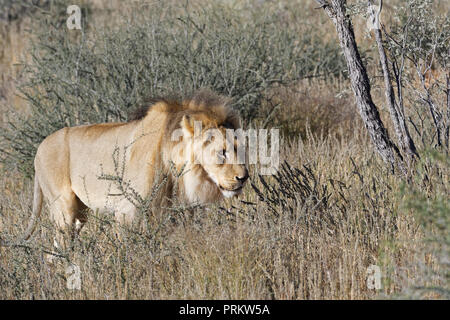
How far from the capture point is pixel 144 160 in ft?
17.5

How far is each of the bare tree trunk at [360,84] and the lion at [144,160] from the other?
103 centimetres

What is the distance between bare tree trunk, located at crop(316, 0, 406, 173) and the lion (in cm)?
103

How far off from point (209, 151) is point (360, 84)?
56.1 inches

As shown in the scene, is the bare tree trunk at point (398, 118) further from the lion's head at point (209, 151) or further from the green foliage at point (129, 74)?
the green foliage at point (129, 74)

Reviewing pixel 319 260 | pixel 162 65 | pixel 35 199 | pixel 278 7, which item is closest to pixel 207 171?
pixel 319 260

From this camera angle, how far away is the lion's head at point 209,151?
195 inches

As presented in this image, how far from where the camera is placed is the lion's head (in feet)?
16.3

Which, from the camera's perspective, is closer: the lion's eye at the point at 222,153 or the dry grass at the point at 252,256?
the dry grass at the point at 252,256

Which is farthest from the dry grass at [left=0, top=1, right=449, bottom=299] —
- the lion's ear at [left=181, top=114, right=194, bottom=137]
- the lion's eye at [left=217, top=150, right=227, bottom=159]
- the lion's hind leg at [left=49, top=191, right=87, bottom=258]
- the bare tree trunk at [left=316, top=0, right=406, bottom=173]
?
the lion's ear at [left=181, top=114, right=194, bottom=137]

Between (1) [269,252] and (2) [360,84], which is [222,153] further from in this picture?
(2) [360,84]

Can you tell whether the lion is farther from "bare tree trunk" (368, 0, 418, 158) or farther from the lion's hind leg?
"bare tree trunk" (368, 0, 418, 158)


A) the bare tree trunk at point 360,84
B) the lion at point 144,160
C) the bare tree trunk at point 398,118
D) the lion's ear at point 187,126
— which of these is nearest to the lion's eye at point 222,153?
the lion at point 144,160

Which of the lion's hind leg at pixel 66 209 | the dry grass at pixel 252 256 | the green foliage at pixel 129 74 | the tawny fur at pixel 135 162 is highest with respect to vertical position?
A: the green foliage at pixel 129 74

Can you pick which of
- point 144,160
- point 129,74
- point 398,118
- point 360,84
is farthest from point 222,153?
point 129,74
